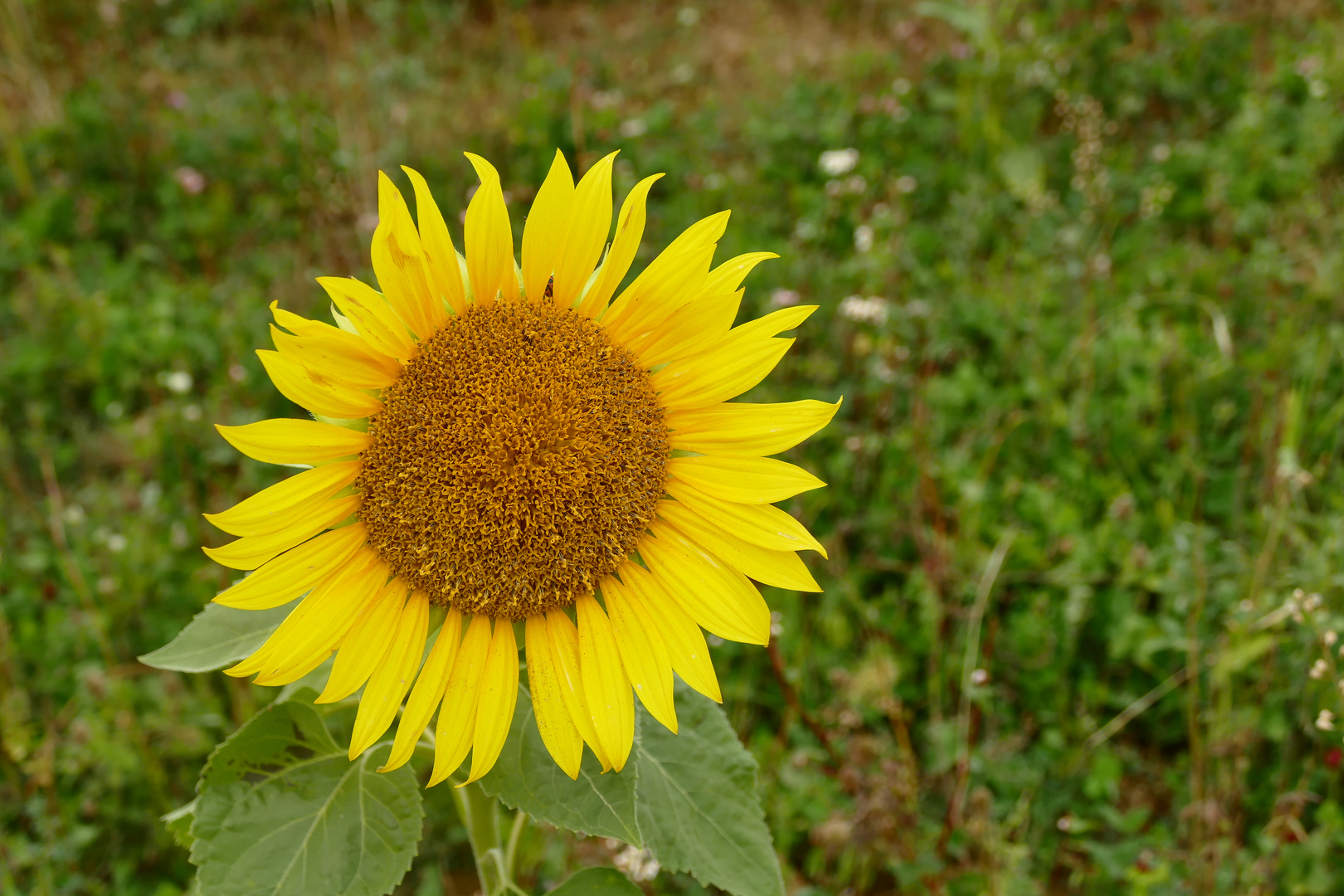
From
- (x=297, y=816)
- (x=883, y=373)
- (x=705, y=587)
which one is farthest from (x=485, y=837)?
(x=883, y=373)

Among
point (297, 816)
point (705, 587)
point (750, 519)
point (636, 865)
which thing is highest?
point (750, 519)

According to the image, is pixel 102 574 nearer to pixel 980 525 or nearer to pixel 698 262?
pixel 698 262

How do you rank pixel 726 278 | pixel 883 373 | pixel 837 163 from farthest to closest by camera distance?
pixel 837 163 → pixel 883 373 → pixel 726 278

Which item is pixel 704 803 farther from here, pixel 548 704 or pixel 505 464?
pixel 505 464

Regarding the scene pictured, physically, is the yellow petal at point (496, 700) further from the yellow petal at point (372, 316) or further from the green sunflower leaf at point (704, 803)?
the yellow petal at point (372, 316)

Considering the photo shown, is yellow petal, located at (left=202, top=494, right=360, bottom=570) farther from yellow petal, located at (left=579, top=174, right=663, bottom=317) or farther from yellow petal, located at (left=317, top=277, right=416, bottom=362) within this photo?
yellow petal, located at (left=579, top=174, right=663, bottom=317)

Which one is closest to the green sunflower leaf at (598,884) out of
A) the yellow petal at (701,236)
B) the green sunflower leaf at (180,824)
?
the green sunflower leaf at (180,824)
